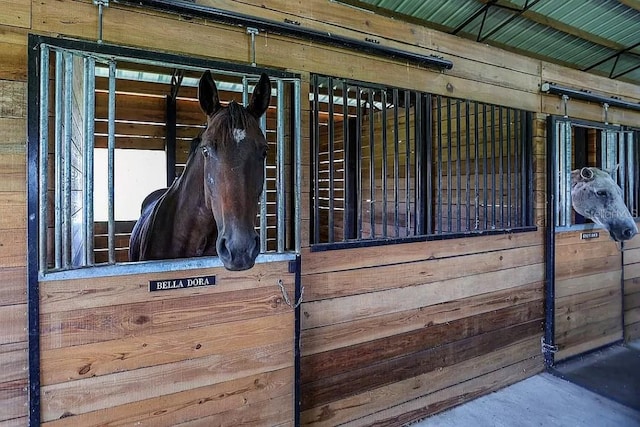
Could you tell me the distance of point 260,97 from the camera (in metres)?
1.38

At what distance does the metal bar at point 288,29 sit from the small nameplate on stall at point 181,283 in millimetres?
1030

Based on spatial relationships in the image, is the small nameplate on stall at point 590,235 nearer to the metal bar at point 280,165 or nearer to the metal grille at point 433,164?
the metal grille at point 433,164

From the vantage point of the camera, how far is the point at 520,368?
2.71 m

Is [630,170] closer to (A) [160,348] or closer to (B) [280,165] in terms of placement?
(B) [280,165]

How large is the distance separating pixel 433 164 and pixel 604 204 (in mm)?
1275

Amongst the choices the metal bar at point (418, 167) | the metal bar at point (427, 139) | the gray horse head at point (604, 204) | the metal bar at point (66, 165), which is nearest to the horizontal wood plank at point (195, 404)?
the metal bar at point (66, 165)

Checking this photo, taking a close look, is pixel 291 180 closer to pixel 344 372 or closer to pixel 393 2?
pixel 344 372

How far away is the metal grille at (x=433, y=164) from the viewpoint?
196 centimetres

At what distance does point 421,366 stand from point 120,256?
323 cm

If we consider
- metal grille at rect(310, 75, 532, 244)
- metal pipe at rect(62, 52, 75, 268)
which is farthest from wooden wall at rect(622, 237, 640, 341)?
metal pipe at rect(62, 52, 75, 268)

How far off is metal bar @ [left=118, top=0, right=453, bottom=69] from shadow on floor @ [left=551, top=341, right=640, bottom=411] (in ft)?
7.81

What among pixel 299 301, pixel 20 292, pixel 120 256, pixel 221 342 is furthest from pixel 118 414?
pixel 120 256

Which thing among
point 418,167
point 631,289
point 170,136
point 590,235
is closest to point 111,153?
point 418,167

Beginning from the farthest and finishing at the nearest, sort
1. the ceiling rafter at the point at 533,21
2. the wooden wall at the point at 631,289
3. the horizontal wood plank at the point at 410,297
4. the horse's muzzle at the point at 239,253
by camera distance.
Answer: the wooden wall at the point at 631,289 < the ceiling rafter at the point at 533,21 < the horizontal wood plank at the point at 410,297 < the horse's muzzle at the point at 239,253
